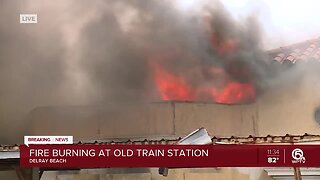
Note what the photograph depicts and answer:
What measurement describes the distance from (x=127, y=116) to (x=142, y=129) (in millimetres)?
142

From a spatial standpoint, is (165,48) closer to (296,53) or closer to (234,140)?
(234,140)

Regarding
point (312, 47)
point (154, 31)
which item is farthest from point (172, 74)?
point (312, 47)

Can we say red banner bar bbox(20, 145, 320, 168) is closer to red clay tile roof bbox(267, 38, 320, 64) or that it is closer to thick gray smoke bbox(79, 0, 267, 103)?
thick gray smoke bbox(79, 0, 267, 103)

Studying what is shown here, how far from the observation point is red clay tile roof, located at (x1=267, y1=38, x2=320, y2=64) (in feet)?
13.5

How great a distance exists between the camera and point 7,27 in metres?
4.20

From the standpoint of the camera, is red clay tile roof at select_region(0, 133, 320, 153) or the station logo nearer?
the station logo

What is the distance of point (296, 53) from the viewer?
4.11 metres

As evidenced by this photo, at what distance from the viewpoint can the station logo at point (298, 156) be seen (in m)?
3.81

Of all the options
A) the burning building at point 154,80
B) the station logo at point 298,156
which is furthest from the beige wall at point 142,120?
the station logo at point 298,156

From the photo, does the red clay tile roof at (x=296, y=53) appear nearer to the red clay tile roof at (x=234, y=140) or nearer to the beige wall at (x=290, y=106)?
the beige wall at (x=290, y=106)

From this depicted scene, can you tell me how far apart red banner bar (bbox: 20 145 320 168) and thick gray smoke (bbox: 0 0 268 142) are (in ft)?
1.19

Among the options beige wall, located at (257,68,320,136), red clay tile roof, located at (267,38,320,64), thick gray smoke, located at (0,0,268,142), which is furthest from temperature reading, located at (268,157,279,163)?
red clay tile roof, located at (267,38,320,64)

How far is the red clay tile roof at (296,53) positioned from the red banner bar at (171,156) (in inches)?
25.4

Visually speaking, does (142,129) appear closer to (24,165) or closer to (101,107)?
(101,107)
